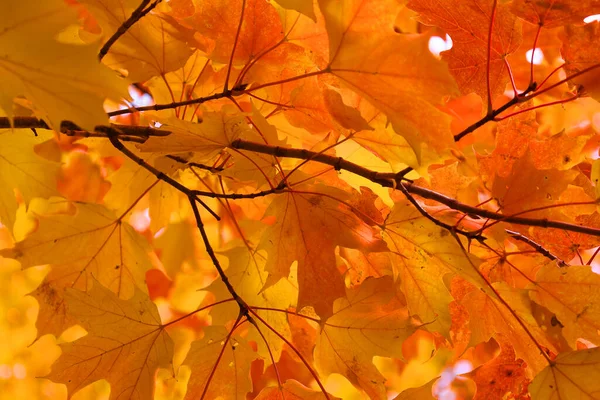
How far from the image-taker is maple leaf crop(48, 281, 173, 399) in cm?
69

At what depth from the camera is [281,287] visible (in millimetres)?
803

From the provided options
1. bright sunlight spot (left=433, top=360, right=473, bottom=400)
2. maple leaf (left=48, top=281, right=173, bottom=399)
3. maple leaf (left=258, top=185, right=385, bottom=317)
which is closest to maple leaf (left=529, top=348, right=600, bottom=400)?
maple leaf (left=258, top=185, right=385, bottom=317)

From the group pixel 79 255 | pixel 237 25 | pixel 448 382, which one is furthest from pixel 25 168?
pixel 448 382

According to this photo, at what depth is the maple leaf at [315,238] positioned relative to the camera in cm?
63

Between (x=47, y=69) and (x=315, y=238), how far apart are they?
0.33 metres

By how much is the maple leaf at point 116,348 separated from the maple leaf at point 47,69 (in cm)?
28

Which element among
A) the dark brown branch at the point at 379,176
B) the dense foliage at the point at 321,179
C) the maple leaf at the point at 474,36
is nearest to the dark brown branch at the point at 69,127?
the dense foliage at the point at 321,179

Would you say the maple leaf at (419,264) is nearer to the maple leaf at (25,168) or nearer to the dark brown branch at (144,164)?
the dark brown branch at (144,164)

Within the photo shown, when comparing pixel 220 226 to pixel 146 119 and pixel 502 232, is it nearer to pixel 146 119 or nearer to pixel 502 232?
pixel 146 119

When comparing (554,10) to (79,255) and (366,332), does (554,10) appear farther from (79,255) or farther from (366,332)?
(79,255)

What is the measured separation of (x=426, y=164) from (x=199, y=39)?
379mm

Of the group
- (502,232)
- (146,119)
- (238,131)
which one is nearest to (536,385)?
(502,232)

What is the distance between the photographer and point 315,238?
2.12ft

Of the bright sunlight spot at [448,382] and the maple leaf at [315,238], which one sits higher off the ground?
the maple leaf at [315,238]
